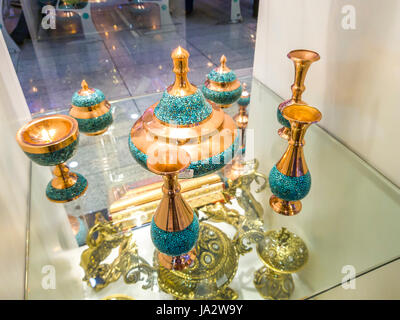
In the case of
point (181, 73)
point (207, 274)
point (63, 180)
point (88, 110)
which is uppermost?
point (181, 73)

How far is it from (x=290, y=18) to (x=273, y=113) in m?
0.23

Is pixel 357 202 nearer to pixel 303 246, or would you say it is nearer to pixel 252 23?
pixel 303 246

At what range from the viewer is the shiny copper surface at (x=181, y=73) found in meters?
0.49

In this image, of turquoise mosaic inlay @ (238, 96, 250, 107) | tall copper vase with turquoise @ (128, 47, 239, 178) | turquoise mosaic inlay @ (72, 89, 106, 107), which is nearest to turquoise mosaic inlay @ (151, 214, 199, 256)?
tall copper vase with turquoise @ (128, 47, 239, 178)

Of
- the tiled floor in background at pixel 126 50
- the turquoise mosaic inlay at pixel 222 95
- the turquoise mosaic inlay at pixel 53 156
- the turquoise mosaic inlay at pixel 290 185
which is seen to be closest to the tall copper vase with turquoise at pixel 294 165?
the turquoise mosaic inlay at pixel 290 185

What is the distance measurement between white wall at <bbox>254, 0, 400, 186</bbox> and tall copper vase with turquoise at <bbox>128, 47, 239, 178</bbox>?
243 millimetres

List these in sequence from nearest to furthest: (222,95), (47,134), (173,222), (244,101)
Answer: (173,222) → (47,134) → (222,95) → (244,101)

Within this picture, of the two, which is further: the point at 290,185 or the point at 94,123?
the point at 94,123

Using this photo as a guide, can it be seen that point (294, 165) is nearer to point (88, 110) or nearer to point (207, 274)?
point (207, 274)

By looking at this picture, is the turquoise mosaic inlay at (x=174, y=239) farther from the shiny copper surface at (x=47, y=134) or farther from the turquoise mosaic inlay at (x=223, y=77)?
the turquoise mosaic inlay at (x=223, y=77)

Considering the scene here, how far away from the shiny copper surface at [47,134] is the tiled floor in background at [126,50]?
915 mm

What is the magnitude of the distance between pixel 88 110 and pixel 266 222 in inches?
17.3

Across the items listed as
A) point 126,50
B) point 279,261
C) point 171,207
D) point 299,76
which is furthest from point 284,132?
point 126,50

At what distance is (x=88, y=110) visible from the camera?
0.64 meters
